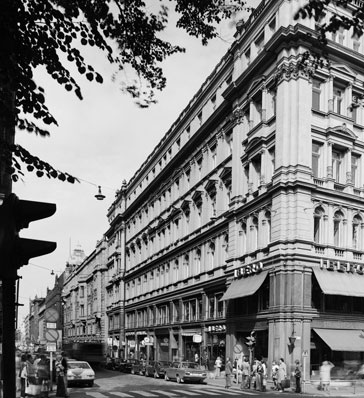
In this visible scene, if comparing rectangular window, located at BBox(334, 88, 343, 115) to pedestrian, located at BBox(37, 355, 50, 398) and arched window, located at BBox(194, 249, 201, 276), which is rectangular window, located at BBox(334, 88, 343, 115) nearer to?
arched window, located at BBox(194, 249, 201, 276)

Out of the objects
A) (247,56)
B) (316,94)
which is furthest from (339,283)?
(247,56)

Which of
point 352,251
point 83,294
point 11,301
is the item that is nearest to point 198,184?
point 352,251

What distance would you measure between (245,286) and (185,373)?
6660 millimetres

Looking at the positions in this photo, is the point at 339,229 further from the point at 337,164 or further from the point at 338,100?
the point at 338,100

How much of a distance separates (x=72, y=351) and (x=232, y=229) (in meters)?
22.3

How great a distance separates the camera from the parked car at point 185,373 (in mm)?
35469

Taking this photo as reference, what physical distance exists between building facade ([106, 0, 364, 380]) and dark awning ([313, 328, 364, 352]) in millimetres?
79

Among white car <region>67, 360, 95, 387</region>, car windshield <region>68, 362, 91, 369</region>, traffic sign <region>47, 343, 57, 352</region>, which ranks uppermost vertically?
traffic sign <region>47, 343, 57, 352</region>

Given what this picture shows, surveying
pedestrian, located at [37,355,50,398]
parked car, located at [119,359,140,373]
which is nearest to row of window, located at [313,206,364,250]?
pedestrian, located at [37,355,50,398]

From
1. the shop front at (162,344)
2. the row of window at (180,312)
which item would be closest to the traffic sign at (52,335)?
the row of window at (180,312)

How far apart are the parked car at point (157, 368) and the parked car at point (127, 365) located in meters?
3.63

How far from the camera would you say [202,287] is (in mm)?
48625

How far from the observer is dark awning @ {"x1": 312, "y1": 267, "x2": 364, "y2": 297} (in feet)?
110

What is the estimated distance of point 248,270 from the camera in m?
38.2
